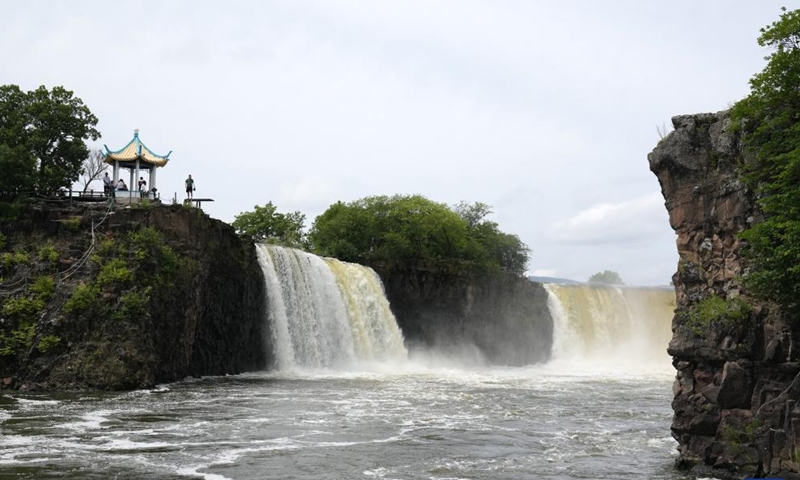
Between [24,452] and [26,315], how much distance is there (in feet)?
52.3

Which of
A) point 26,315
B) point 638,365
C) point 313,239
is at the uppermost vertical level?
point 313,239

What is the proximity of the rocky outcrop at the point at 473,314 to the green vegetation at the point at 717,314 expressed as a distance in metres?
39.3

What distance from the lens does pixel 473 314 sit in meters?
62.2

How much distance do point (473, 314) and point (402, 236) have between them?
7.69 metres

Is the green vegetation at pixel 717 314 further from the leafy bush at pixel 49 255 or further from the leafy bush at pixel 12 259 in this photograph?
the leafy bush at pixel 12 259

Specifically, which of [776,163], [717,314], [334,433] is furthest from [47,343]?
[776,163]

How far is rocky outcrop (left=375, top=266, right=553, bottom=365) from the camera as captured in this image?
5762 cm

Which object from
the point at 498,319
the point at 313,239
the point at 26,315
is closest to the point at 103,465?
the point at 26,315

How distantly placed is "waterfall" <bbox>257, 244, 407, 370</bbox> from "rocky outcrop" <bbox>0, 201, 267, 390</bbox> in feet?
11.6

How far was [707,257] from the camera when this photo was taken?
1802 centimetres

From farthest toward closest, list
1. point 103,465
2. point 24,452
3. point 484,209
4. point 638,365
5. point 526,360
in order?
point 484,209 < point 526,360 < point 638,365 < point 24,452 < point 103,465

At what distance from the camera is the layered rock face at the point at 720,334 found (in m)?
15.6

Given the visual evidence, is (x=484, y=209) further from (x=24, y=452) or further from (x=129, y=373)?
(x=24, y=452)

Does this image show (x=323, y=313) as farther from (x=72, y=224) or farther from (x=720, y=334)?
(x=720, y=334)
